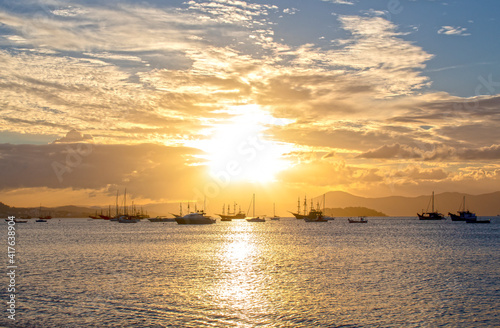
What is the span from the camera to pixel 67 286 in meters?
48.1

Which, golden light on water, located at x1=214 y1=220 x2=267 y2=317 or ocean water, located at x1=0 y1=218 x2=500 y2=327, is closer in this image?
ocean water, located at x1=0 y1=218 x2=500 y2=327

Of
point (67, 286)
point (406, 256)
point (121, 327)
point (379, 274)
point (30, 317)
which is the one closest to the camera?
point (121, 327)

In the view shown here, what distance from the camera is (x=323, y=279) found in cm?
5372

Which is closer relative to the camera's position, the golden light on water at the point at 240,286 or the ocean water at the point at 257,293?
the ocean water at the point at 257,293

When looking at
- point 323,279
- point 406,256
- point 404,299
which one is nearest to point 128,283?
point 323,279

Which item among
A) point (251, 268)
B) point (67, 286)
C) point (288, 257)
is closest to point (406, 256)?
point (288, 257)

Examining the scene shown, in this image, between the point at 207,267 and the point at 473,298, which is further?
the point at 207,267

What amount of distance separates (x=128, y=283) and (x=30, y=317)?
15.7m

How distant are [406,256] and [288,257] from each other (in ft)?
69.8

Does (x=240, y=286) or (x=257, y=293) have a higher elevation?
(x=257, y=293)

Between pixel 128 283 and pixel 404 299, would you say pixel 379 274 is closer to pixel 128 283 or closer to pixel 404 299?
pixel 404 299

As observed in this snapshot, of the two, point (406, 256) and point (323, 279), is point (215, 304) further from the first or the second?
point (406, 256)

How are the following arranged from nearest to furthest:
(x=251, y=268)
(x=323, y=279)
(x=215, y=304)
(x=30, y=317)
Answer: (x=30, y=317) < (x=215, y=304) < (x=323, y=279) < (x=251, y=268)

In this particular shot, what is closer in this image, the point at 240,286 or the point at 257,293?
the point at 257,293
